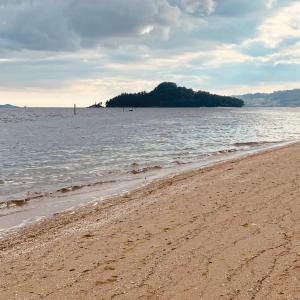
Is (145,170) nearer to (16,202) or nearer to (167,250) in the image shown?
(16,202)

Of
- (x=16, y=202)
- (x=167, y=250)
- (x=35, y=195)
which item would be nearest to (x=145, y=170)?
(x=35, y=195)

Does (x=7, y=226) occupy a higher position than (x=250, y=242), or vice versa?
(x=250, y=242)

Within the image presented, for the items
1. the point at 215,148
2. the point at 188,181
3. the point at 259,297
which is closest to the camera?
the point at 259,297

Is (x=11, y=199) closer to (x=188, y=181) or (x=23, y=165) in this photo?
(x=188, y=181)

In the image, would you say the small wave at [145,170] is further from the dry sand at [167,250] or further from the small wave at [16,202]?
the dry sand at [167,250]

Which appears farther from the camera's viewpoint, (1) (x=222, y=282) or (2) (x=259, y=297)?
(1) (x=222, y=282)

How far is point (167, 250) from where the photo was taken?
26.0 feet

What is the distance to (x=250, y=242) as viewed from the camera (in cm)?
805

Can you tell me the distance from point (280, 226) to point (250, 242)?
1249 millimetres

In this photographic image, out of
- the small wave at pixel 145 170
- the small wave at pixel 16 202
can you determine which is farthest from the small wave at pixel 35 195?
the small wave at pixel 145 170

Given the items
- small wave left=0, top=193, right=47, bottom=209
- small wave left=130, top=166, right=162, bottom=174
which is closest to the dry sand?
small wave left=0, top=193, right=47, bottom=209

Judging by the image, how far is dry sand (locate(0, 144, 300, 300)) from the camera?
630cm

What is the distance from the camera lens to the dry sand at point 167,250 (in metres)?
6.30

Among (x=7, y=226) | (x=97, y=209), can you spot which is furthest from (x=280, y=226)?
(x=7, y=226)
